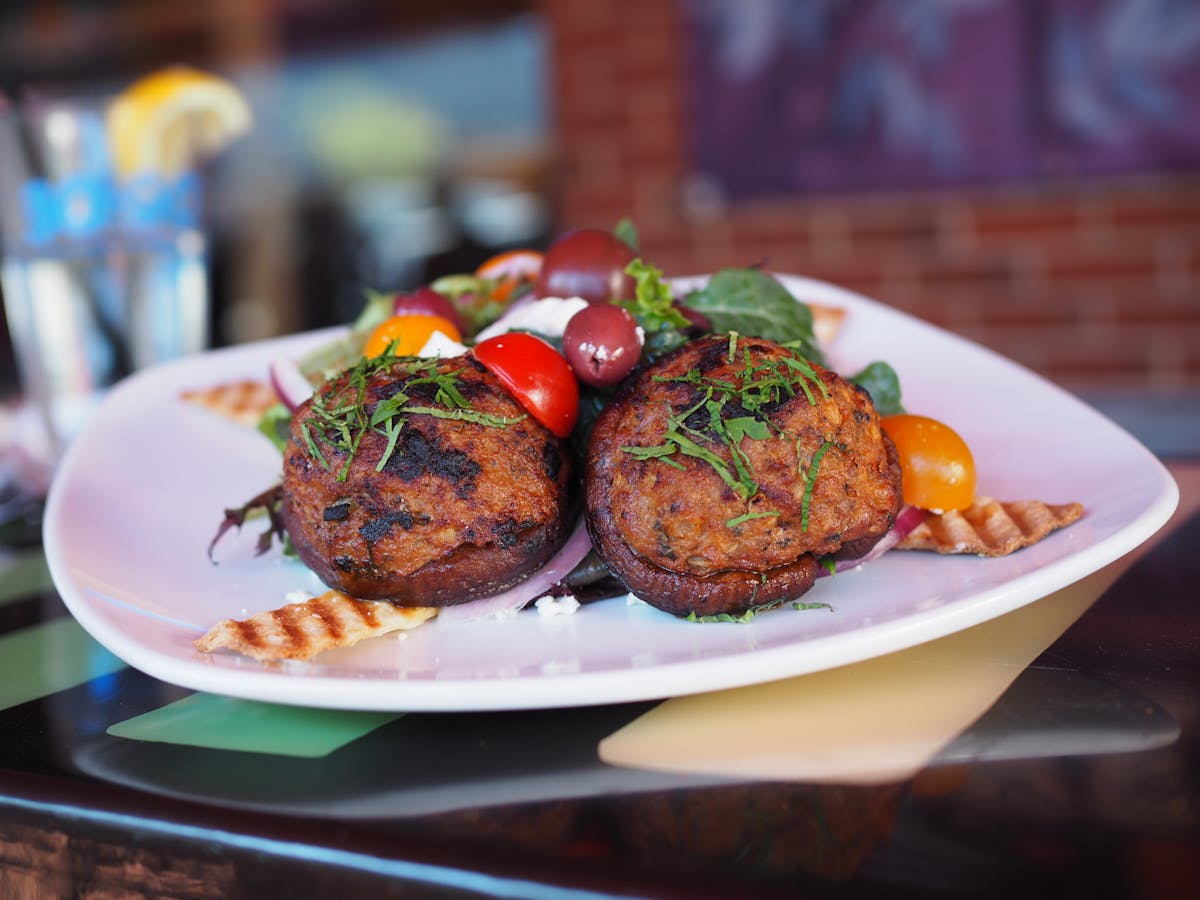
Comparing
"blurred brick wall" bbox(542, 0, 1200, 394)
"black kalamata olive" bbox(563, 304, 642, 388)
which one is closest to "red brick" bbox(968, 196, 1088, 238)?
"blurred brick wall" bbox(542, 0, 1200, 394)

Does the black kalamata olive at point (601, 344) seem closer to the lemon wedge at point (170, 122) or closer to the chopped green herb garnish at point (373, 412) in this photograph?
the chopped green herb garnish at point (373, 412)

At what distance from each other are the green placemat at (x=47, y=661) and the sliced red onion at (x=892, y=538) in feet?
3.32

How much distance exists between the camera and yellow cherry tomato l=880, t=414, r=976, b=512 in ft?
5.93

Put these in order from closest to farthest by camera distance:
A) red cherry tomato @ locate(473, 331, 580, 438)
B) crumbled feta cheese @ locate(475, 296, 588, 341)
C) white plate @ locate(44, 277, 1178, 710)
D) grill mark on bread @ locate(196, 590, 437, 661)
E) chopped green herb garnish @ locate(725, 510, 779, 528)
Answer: white plate @ locate(44, 277, 1178, 710), grill mark on bread @ locate(196, 590, 437, 661), chopped green herb garnish @ locate(725, 510, 779, 528), red cherry tomato @ locate(473, 331, 580, 438), crumbled feta cheese @ locate(475, 296, 588, 341)

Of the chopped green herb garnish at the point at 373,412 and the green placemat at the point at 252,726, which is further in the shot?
the chopped green herb garnish at the point at 373,412

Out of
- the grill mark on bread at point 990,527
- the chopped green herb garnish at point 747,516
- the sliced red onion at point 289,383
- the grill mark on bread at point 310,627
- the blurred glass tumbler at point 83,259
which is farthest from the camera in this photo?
the blurred glass tumbler at point 83,259

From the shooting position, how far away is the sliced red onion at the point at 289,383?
2416mm

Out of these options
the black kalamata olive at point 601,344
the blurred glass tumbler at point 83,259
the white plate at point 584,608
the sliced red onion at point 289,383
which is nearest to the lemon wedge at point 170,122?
the blurred glass tumbler at point 83,259

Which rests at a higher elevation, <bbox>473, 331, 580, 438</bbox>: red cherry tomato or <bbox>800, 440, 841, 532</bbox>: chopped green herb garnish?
<bbox>473, 331, 580, 438</bbox>: red cherry tomato

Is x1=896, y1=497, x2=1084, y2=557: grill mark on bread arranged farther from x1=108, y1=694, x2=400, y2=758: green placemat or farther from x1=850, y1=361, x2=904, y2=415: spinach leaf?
x1=108, y1=694, x2=400, y2=758: green placemat

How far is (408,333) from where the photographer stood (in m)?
2.12

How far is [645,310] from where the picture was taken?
2010mm

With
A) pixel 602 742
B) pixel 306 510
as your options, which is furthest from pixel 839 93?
pixel 602 742

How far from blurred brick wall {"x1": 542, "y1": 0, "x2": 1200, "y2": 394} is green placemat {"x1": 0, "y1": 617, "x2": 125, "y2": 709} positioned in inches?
235
